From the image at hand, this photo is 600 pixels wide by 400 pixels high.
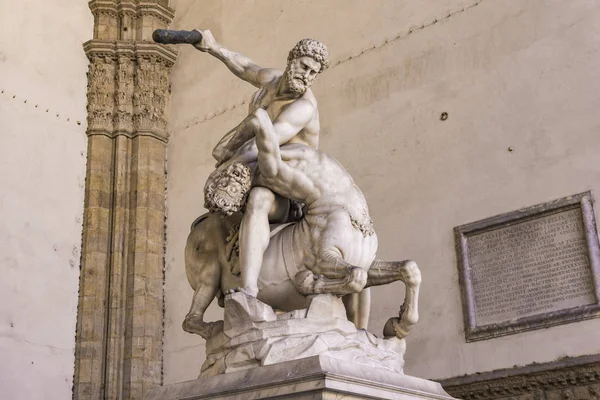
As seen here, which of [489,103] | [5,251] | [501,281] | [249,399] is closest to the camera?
[249,399]

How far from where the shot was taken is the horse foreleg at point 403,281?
162 inches

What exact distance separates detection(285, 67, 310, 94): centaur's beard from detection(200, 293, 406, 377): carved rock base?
1086 mm

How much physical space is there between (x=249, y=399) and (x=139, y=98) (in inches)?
237

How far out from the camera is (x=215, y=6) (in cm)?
934

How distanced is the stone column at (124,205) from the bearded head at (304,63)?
14.7 ft

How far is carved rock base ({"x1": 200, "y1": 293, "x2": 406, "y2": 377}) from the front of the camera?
147 inches

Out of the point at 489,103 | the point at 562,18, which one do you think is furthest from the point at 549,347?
the point at 562,18

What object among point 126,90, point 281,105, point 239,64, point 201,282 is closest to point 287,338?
point 201,282

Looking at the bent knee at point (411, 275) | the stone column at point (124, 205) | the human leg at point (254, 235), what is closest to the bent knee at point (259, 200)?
the human leg at point (254, 235)

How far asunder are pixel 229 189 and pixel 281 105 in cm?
68

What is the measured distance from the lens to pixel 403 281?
4129 mm

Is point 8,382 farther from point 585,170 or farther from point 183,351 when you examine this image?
point 585,170

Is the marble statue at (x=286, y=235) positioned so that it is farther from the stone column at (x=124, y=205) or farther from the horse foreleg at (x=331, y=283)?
the stone column at (x=124, y=205)

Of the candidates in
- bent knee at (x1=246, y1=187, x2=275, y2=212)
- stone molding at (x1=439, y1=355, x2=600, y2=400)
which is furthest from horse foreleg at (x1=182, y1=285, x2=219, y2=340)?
stone molding at (x1=439, y1=355, x2=600, y2=400)
